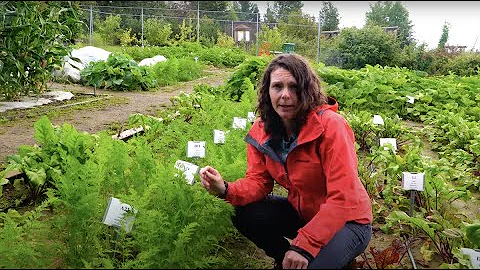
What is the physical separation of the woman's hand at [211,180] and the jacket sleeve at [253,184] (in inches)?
3.7

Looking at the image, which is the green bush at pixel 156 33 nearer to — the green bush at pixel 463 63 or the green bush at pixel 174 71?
the green bush at pixel 174 71

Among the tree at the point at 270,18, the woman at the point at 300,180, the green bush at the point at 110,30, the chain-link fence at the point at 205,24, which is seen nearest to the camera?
the woman at the point at 300,180

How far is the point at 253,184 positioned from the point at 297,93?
0.57 meters

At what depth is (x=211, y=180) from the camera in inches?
101

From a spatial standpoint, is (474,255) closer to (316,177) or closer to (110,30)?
(316,177)

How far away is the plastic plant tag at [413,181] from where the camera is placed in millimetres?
3191

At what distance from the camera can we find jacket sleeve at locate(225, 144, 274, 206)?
269 cm

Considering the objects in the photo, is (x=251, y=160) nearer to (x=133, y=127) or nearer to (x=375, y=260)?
(x=375, y=260)

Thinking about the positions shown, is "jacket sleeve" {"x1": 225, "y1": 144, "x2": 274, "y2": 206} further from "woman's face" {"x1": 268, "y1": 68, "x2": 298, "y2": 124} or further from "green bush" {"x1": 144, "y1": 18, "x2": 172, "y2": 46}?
"green bush" {"x1": 144, "y1": 18, "x2": 172, "y2": 46}

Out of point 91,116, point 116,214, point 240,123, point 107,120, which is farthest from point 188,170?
point 91,116

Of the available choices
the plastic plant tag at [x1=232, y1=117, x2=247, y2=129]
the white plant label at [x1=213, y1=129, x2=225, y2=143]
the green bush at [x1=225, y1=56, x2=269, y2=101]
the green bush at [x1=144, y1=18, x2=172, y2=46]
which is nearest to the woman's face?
the white plant label at [x1=213, y1=129, x2=225, y2=143]

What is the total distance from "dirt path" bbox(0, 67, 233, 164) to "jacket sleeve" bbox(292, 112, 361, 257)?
3.24 meters

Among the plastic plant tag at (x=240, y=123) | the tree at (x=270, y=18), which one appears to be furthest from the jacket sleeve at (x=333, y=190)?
the tree at (x=270, y=18)

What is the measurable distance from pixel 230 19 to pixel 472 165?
2411cm
